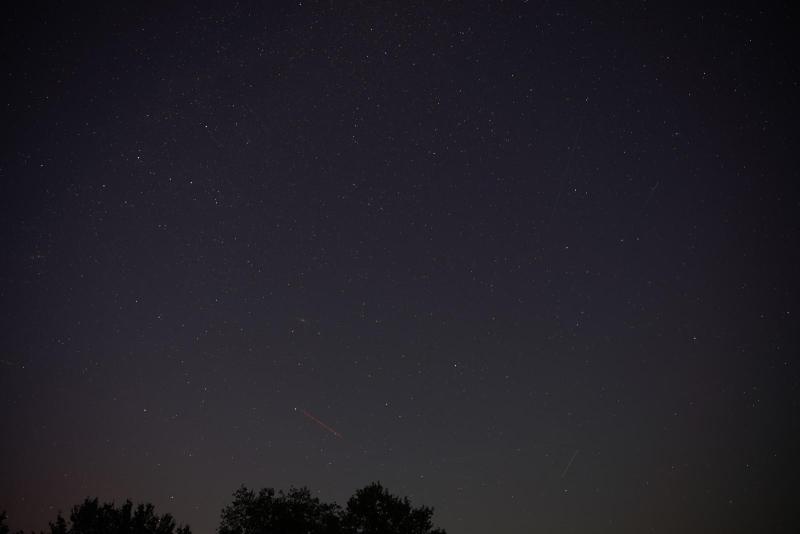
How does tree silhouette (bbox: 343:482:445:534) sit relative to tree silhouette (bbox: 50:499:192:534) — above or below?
above

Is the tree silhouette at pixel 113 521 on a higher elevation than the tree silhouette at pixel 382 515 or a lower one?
lower

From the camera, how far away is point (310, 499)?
30875 mm

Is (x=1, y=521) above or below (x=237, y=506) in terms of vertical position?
below

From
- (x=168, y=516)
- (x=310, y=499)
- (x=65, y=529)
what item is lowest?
(x=65, y=529)

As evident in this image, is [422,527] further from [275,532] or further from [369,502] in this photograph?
[275,532]

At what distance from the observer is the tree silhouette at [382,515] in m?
30.7

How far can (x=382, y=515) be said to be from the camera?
31172mm

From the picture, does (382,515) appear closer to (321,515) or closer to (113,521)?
(321,515)

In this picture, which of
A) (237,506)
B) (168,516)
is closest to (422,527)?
(237,506)

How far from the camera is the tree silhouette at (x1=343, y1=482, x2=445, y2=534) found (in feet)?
101

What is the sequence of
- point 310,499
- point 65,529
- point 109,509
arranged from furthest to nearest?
point 310,499, point 109,509, point 65,529

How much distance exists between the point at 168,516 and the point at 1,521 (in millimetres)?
7608

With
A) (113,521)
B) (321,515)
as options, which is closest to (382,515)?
(321,515)

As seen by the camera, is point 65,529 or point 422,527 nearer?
point 65,529
